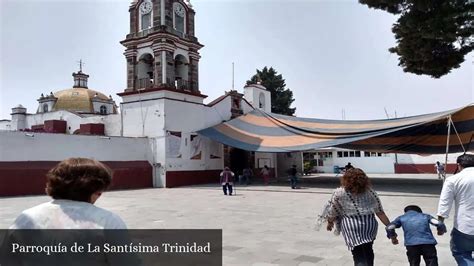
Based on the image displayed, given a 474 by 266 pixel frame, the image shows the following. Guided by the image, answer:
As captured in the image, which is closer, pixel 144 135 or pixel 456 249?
pixel 456 249

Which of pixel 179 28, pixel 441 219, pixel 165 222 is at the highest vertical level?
pixel 179 28

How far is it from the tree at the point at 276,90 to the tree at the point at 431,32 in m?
34.6

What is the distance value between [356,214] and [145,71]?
22167mm

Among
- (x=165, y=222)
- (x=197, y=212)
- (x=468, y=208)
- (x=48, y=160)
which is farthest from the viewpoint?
(x=48, y=160)

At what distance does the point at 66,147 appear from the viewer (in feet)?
61.3

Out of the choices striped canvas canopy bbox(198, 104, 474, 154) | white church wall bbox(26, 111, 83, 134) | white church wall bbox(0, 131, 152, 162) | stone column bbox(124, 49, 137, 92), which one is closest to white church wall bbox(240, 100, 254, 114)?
striped canvas canopy bbox(198, 104, 474, 154)

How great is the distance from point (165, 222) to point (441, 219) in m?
6.53

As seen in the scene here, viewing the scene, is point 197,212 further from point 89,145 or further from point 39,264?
point 89,145

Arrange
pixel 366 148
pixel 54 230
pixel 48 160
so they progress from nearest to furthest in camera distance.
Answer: pixel 54 230
pixel 48 160
pixel 366 148

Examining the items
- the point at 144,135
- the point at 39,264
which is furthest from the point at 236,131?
the point at 39,264

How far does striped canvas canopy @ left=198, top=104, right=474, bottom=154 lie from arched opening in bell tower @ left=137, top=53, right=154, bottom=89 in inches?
171

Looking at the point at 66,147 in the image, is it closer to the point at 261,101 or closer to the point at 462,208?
the point at 261,101

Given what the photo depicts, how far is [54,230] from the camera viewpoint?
1.95 metres

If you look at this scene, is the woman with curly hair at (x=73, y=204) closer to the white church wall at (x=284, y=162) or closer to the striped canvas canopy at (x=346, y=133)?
the striped canvas canopy at (x=346, y=133)
